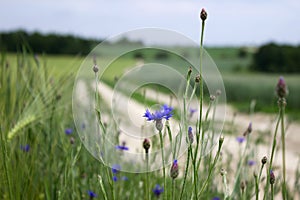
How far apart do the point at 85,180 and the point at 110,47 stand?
632mm

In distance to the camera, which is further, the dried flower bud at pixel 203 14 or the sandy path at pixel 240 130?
the sandy path at pixel 240 130

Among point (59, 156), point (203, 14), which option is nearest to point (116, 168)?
point (59, 156)

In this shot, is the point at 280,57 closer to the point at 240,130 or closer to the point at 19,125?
the point at 240,130

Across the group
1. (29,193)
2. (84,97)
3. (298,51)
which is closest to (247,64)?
(298,51)

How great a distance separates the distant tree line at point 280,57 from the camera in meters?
18.6

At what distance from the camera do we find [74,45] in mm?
24547

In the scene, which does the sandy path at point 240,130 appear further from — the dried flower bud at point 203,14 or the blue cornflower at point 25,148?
the dried flower bud at point 203,14

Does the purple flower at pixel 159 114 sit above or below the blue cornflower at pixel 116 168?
above

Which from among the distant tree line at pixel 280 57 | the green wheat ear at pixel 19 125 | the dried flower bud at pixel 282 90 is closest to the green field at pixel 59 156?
the green wheat ear at pixel 19 125

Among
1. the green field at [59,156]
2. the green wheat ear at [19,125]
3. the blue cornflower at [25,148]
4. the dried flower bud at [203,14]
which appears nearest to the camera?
the dried flower bud at [203,14]

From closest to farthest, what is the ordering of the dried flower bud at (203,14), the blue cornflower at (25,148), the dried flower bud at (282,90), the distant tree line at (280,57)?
the dried flower bud at (203,14)
the dried flower bud at (282,90)
the blue cornflower at (25,148)
the distant tree line at (280,57)

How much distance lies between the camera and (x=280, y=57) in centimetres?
1867

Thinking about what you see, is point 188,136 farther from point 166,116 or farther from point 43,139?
point 43,139

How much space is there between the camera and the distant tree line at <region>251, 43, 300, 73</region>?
1859cm
